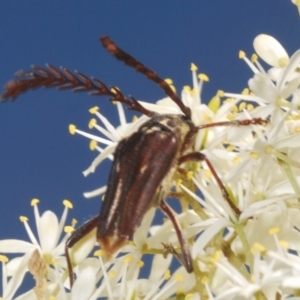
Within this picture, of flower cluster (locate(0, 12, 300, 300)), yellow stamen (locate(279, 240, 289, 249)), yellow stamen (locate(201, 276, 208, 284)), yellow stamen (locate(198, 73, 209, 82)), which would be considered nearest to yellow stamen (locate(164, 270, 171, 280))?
flower cluster (locate(0, 12, 300, 300))

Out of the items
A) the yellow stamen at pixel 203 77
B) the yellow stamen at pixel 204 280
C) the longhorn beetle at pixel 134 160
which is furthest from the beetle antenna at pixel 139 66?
the yellow stamen at pixel 204 280

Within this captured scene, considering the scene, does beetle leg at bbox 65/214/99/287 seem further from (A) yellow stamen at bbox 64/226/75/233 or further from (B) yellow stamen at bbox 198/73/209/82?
(B) yellow stamen at bbox 198/73/209/82

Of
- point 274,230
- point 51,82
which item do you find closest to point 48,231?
point 51,82

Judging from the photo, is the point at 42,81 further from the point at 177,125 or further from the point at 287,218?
the point at 287,218

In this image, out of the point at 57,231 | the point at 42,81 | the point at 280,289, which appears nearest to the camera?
the point at 280,289

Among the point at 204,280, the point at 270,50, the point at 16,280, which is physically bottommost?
the point at 204,280

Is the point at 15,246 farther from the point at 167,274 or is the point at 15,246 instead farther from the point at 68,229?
the point at 167,274

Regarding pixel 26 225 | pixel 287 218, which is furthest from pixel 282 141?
pixel 26 225

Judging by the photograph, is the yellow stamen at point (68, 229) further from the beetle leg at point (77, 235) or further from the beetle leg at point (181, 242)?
the beetle leg at point (181, 242)
